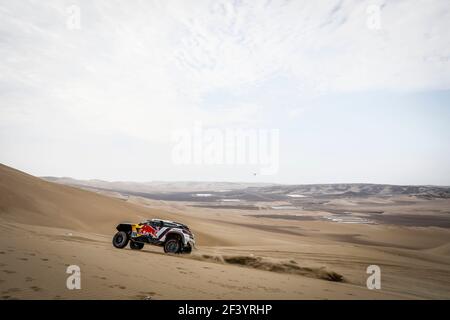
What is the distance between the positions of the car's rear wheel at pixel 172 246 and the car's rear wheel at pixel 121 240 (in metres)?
1.83

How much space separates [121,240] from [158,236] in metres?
1.69

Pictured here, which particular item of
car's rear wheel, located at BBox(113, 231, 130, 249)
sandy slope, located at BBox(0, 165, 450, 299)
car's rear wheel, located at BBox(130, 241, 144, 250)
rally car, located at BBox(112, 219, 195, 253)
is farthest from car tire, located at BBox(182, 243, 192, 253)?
car's rear wheel, located at BBox(113, 231, 130, 249)

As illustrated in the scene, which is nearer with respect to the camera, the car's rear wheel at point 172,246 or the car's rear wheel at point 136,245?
the car's rear wheel at point 172,246

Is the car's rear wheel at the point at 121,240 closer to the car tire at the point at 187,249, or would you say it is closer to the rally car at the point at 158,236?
the rally car at the point at 158,236

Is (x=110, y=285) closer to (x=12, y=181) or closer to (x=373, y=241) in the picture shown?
(x=12, y=181)

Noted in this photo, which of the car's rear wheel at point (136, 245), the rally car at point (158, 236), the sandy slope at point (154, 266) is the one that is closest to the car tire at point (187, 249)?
the rally car at point (158, 236)

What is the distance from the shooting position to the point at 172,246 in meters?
13.4

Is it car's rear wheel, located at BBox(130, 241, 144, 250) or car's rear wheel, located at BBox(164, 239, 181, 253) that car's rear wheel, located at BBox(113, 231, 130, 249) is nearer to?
car's rear wheel, located at BBox(130, 241, 144, 250)

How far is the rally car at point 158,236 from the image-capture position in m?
13.4

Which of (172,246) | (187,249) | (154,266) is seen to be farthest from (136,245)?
(154,266)

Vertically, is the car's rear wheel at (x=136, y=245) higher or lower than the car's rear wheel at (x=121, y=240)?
lower
